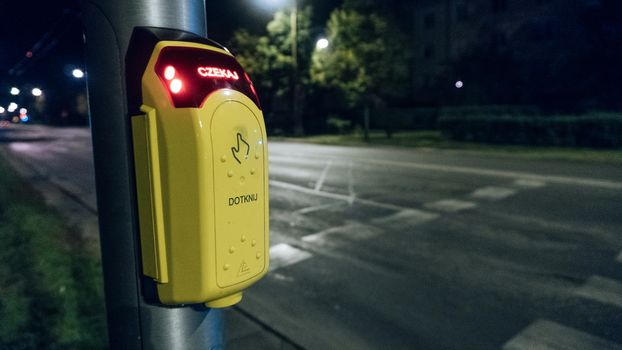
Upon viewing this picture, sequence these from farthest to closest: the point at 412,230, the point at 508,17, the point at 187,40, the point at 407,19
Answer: the point at 407,19, the point at 508,17, the point at 412,230, the point at 187,40

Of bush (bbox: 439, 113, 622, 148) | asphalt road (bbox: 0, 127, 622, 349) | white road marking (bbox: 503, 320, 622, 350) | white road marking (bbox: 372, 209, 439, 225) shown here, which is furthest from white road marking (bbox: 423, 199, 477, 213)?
bush (bbox: 439, 113, 622, 148)

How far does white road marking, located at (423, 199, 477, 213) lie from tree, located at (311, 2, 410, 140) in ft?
56.5

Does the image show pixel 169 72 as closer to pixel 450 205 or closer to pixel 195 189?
pixel 195 189

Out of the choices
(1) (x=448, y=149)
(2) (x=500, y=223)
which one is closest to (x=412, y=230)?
(2) (x=500, y=223)

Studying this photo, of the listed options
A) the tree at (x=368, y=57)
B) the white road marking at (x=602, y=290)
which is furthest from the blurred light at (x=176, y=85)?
the tree at (x=368, y=57)

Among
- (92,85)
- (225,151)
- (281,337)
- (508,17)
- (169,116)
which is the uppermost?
(508,17)

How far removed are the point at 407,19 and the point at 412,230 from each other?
43.5 m

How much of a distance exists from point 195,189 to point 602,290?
15.6 feet

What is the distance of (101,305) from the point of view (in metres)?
3.90

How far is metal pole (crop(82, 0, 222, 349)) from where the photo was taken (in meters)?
1.51

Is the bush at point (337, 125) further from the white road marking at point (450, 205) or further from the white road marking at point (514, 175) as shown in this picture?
the white road marking at point (450, 205)

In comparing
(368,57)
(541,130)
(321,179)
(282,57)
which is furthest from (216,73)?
(282,57)

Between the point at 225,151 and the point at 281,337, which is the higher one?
the point at 225,151

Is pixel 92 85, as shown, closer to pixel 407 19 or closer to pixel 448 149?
pixel 448 149
